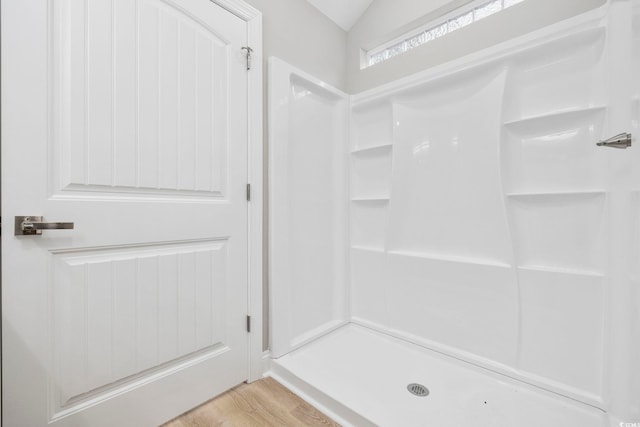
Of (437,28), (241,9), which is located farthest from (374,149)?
(241,9)

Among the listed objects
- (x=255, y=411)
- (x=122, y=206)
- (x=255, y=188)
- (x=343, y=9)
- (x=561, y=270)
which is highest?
(x=343, y=9)

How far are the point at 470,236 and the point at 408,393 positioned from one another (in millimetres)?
924

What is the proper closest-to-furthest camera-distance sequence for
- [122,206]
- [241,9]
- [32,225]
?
[32,225] < [122,206] < [241,9]

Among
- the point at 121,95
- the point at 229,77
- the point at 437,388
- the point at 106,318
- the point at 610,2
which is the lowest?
the point at 437,388

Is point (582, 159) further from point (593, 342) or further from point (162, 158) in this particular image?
point (162, 158)

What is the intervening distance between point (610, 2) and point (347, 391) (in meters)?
2.12

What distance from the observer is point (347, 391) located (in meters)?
1.40

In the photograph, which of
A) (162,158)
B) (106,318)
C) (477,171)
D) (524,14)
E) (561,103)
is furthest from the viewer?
(477,171)

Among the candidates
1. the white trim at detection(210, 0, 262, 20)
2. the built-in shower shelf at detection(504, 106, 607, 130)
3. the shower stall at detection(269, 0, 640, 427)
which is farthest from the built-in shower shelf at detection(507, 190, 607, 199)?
the white trim at detection(210, 0, 262, 20)

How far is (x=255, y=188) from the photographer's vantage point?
62.8 inches

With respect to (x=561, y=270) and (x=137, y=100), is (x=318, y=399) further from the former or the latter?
(x=137, y=100)

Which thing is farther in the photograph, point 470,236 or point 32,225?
point 470,236

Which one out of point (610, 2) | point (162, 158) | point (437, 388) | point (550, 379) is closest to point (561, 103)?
point (610, 2)

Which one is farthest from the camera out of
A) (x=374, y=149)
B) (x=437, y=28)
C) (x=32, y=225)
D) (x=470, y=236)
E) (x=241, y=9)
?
(x=374, y=149)
